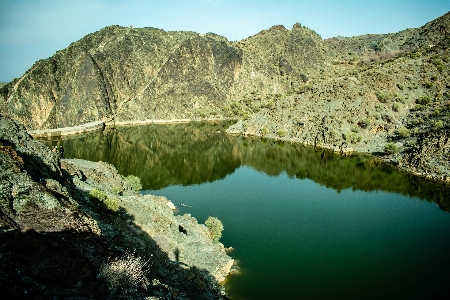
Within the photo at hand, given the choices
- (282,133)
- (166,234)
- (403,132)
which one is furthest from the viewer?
(282,133)

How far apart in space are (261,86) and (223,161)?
73056 millimetres

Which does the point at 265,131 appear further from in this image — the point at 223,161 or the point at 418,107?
the point at 418,107

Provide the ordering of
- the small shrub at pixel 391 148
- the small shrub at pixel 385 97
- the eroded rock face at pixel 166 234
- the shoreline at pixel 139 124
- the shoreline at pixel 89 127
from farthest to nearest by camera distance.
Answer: the shoreline at pixel 89 127, the small shrub at pixel 385 97, the small shrub at pixel 391 148, the shoreline at pixel 139 124, the eroded rock face at pixel 166 234

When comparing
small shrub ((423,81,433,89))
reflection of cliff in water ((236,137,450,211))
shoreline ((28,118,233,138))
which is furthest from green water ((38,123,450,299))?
shoreline ((28,118,233,138))

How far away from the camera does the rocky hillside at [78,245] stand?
834 cm

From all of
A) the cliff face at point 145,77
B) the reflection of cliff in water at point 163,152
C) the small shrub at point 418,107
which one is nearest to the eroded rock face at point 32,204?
the reflection of cliff in water at point 163,152

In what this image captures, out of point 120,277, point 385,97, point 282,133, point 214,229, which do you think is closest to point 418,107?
point 385,97

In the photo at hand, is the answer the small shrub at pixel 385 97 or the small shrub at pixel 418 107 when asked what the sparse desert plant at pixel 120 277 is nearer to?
the small shrub at pixel 418 107

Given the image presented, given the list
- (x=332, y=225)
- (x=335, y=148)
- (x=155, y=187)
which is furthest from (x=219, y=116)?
(x=332, y=225)

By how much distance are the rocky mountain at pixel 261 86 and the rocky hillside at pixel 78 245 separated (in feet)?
132

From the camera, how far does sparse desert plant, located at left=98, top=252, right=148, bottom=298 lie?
10.0 meters

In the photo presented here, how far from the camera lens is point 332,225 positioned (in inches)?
A: 1075

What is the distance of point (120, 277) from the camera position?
33.8ft

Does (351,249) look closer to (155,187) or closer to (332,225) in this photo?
(332,225)
